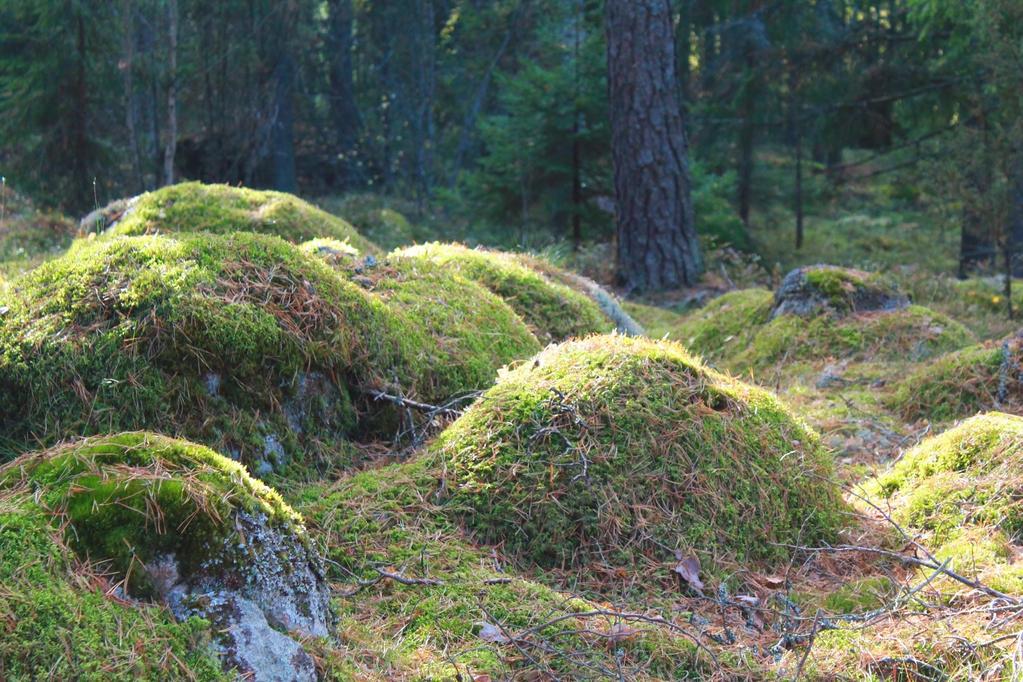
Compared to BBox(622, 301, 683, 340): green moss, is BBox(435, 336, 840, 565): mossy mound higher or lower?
higher

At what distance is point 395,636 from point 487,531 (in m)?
0.80

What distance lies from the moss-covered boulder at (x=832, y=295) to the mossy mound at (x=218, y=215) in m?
3.52

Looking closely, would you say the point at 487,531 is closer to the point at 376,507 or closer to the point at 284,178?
the point at 376,507

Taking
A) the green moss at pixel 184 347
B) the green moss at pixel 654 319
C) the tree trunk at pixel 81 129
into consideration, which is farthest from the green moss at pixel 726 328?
the tree trunk at pixel 81 129

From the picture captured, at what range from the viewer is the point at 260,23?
16672mm

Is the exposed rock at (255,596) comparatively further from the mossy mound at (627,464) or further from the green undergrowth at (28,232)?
the green undergrowth at (28,232)

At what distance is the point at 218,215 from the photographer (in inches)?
288

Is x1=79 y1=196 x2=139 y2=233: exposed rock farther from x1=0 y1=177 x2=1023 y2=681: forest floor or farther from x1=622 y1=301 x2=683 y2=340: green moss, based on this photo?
x1=622 y1=301 x2=683 y2=340: green moss

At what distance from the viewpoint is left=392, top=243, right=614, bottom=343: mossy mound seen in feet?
22.0

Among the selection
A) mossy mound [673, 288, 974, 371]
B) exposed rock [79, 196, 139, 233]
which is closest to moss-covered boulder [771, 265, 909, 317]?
mossy mound [673, 288, 974, 371]

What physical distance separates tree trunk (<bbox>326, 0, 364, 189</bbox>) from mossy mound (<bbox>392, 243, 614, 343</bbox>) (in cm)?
1577

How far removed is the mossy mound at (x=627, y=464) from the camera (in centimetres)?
398

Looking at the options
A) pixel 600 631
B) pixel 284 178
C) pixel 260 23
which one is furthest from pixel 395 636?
pixel 284 178

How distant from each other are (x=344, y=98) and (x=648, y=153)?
1300cm
